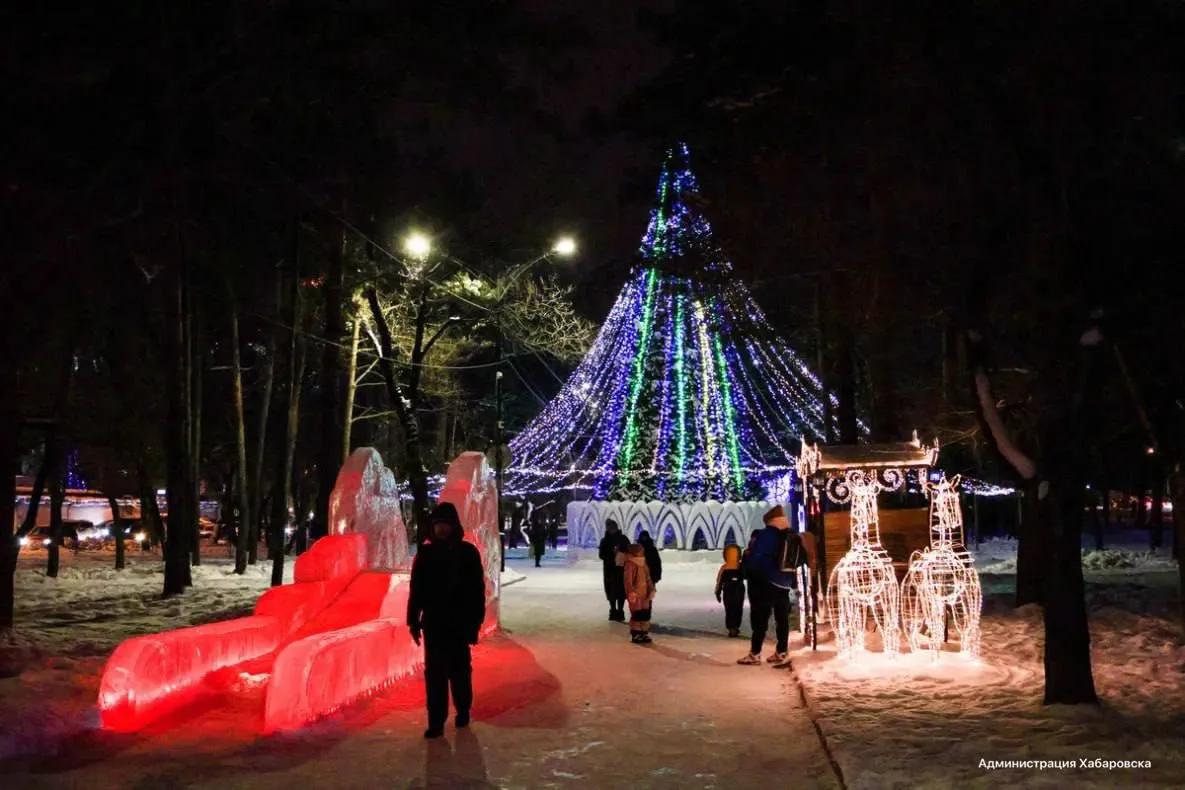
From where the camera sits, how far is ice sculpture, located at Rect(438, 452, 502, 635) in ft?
41.7

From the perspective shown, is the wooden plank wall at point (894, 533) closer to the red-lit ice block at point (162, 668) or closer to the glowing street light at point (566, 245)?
the red-lit ice block at point (162, 668)

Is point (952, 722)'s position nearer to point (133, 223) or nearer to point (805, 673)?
point (805, 673)

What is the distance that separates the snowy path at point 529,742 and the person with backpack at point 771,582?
15.6 inches

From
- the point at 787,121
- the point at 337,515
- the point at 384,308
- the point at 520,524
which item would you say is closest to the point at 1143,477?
the point at 520,524

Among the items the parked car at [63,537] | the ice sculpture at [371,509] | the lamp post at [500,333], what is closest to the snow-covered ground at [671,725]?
the ice sculpture at [371,509]

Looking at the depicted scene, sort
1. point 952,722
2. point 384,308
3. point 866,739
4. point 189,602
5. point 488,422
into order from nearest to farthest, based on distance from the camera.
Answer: point 866,739, point 952,722, point 189,602, point 384,308, point 488,422

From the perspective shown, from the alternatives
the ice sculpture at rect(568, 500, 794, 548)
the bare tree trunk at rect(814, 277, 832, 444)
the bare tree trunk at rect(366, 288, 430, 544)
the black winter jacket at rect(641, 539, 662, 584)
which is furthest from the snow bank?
the ice sculpture at rect(568, 500, 794, 548)

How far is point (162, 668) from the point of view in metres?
8.59

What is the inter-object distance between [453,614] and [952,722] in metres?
3.91

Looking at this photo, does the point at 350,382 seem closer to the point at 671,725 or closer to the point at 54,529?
the point at 54,529

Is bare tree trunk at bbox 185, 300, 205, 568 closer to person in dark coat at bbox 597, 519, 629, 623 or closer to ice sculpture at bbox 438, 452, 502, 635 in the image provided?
person in dark coat at bbox 597, 519, 629, 623

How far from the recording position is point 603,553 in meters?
16.7

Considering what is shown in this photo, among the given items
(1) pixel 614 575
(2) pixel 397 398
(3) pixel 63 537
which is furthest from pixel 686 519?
(3) pixel 63 537

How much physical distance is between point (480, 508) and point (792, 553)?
3.99 m
